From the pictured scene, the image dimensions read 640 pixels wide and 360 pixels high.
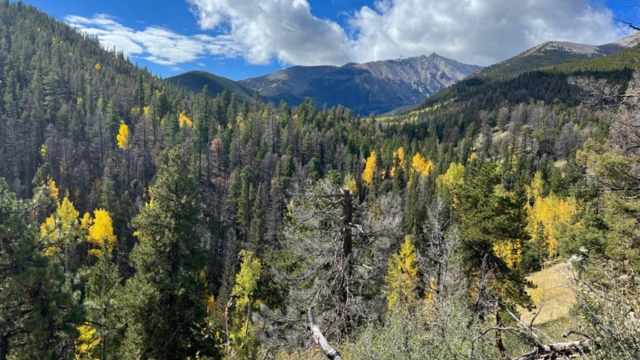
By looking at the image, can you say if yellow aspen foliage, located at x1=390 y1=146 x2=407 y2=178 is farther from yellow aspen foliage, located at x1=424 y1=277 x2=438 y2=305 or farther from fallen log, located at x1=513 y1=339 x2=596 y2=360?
fallen log, located at x1=513 y1=339 x2=596 y2=360

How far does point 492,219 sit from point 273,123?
7573cm

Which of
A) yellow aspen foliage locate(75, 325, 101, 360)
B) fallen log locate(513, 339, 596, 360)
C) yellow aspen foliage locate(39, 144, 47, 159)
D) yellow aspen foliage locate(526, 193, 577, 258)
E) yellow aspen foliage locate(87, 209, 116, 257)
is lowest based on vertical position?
yellow aspen foliage locate(87, 209, 116, 257)

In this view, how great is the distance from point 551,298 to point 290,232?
82.1 feet

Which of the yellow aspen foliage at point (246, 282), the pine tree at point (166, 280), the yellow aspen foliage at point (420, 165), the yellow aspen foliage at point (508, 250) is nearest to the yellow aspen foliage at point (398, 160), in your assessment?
the yellow aspen foliage at point (420, 165)

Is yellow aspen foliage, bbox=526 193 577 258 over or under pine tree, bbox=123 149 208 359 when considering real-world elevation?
under

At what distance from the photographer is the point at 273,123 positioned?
86.4 m

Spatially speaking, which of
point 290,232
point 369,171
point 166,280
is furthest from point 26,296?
point 369,171

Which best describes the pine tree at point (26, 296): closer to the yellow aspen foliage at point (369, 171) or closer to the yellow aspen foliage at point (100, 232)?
the yellow aspen foliage at point (100, 232)

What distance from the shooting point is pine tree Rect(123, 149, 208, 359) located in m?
13.9

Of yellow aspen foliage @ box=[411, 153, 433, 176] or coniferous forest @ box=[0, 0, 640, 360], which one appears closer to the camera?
coniferous forest @ box=[0, 0, 640, 360]

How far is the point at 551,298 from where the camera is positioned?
27.4 meters

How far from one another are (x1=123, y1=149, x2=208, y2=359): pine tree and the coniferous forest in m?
0.07

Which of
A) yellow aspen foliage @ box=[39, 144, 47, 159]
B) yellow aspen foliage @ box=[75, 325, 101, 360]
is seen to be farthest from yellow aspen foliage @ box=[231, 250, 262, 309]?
yellow aspen foliage @ box=[39, 144, 47, 159]

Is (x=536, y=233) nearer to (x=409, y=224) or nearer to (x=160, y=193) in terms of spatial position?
(x=409, y=224)
